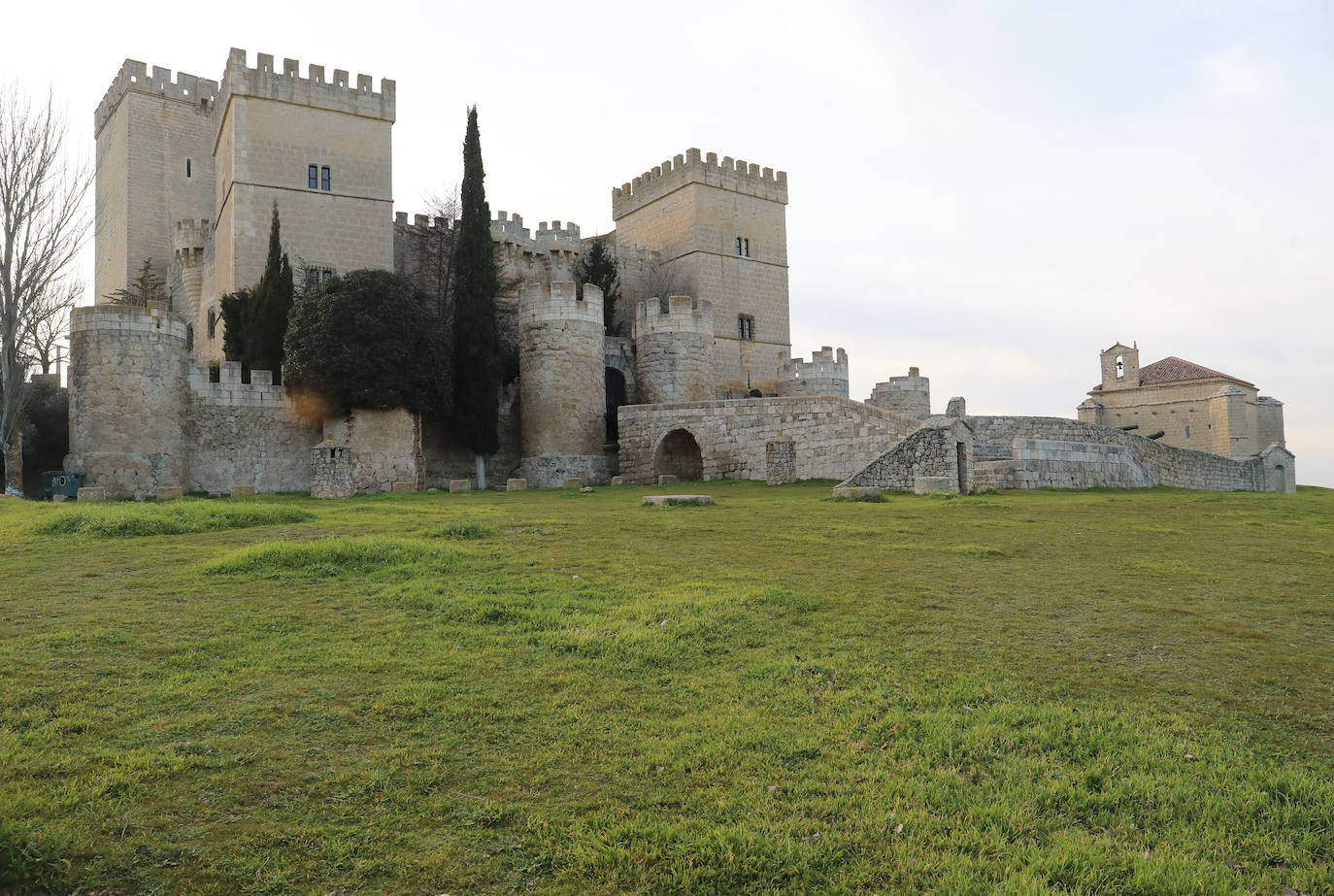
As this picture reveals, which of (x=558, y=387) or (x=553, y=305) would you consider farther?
(x=553, y=305)

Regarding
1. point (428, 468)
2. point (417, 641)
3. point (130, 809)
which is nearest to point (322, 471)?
point (428, 468)

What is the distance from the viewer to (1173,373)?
163 feet

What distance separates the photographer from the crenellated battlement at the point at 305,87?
27.8m

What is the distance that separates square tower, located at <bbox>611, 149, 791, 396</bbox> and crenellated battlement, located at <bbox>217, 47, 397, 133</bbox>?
469 inches

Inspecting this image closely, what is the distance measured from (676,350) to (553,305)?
4.91 m

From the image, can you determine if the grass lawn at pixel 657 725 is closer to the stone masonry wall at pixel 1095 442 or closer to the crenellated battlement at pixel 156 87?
the stone masonry wall at pixel 1095 442

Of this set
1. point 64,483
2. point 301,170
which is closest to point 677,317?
point 301,170

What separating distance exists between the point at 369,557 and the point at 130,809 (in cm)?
547

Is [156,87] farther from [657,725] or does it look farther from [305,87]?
[657,725]

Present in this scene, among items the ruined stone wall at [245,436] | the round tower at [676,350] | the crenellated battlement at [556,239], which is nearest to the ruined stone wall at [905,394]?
the round tower at [676,350]

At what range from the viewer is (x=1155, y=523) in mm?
13234

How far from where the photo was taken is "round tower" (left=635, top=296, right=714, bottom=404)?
3095 centimetres

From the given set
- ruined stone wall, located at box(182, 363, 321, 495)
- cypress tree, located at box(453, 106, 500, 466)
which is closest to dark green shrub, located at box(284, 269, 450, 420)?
ruined stone wall, located at box(182, 363, 321, 495)

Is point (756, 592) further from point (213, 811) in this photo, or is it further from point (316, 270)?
point (316, 270)
